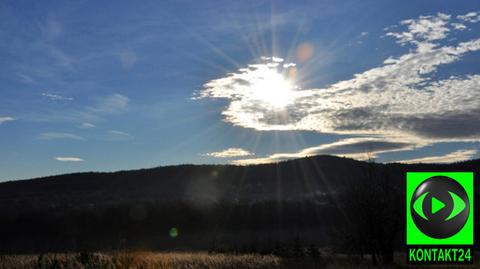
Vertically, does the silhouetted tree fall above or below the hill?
above

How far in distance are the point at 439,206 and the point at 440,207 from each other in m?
0.05

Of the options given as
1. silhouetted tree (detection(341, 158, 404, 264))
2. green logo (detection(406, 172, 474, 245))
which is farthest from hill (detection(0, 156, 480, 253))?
green logo (detection(406, 172, 474, 245))

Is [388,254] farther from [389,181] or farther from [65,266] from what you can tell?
[65,266]

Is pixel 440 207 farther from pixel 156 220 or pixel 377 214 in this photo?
pixel 156 220

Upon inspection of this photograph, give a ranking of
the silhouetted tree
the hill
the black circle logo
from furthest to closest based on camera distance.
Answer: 1. the hill
2. the silhouetted tree
3. the black circle logo

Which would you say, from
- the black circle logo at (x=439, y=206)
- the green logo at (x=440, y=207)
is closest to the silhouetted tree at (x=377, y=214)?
the green logo at (x=440, y=207)

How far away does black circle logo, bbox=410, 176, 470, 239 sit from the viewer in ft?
37.2

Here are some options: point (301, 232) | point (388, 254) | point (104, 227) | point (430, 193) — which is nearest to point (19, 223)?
point (104, 227)

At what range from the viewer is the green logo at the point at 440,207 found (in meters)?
11.4

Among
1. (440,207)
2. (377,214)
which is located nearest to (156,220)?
(377,214)

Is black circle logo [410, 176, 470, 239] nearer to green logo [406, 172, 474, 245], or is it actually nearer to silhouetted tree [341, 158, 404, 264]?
green logo [406, 172, 474, 245]

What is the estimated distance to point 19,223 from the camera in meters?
96.0

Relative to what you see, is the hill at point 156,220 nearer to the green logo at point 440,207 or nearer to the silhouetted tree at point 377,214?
the silhouetted tree at point 377,214

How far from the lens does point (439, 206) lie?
37.3ft
